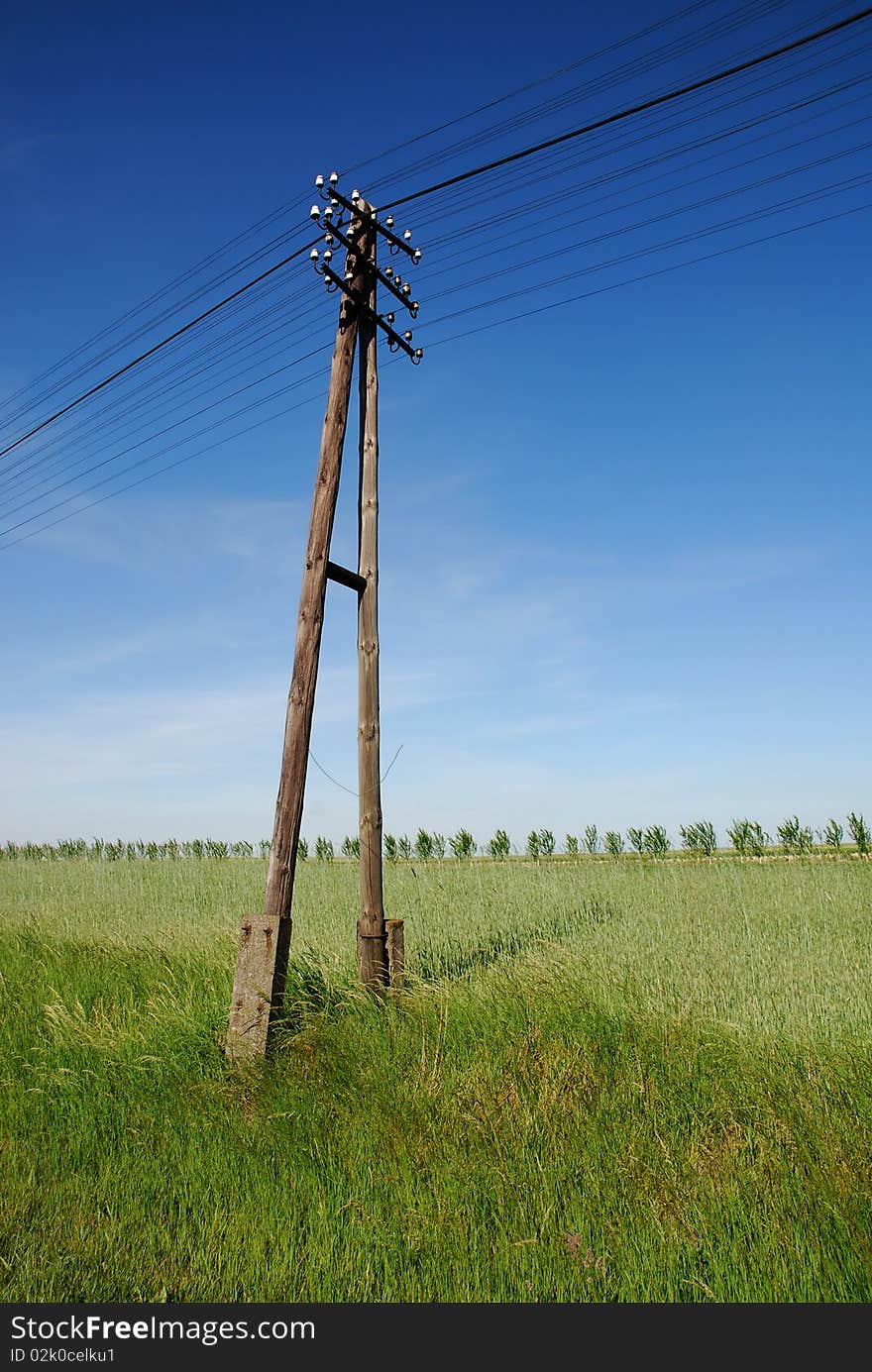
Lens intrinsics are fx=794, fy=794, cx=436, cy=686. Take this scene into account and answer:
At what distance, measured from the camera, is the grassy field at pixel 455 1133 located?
3828 millimetres

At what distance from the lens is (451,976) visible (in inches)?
332

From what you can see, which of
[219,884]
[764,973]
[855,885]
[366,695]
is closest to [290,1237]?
[366,695]

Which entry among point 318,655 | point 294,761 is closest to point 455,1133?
point 294,761

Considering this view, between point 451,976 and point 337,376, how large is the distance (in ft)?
21.0

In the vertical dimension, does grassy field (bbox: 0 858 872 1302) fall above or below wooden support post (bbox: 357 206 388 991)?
below

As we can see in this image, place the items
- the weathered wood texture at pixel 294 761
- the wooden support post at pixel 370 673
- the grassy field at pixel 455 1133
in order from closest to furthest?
the grassy field at pixel 455 1133
the weathered wood texture at pixel 294 761
the wooden support post at pixel 370 673

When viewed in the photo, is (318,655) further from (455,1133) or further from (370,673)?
(455,1133)

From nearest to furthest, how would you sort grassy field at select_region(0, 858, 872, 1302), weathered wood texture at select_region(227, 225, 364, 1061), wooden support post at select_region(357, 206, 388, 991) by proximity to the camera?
grassy field at select_region(0, 858, 872, 1302) < weathered wood texture at select_region(227, 225, 364, 1061) < wooden support post at select_region(357, 206, 388, 991)

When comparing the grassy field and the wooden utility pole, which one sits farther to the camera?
the wooden utility pole

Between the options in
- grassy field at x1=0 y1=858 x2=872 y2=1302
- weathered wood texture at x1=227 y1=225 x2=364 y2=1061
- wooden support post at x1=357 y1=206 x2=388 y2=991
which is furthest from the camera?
wooden support post at x1=357 y1=206 x2=388 y2=991

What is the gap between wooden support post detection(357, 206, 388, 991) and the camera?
7.83 meters

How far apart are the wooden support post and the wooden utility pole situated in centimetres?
1

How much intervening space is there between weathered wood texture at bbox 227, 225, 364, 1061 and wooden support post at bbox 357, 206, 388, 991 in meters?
0.41

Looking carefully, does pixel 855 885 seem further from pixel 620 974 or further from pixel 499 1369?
pixel 499 1369
